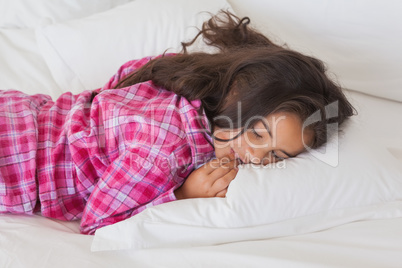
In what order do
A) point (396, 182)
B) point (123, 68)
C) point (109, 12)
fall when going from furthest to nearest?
1. point (109, 12)
2. point (123, 68)
3. point (396, 182)

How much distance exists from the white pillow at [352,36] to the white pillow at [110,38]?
0.26m

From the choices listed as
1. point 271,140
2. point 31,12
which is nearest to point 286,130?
point 271,140

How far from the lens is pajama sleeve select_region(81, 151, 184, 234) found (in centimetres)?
93

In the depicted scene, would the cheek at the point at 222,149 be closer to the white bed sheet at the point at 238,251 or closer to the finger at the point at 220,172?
the finger at the point at 220,172

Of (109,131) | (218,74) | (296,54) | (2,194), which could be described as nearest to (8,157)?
(2,194)

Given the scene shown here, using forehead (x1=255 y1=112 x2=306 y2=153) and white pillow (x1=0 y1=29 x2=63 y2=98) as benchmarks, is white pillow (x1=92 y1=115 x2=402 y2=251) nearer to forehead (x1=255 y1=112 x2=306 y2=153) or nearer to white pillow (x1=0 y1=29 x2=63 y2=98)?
forehead (x1=255 y1=112 x2=306 y2=153)

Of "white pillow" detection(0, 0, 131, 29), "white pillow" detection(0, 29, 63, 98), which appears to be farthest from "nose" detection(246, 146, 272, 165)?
"white pillow" detection(0, 0, 131, 29)

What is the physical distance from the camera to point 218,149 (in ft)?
3.29

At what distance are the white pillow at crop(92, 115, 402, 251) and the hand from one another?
68 mm

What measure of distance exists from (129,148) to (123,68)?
339mm

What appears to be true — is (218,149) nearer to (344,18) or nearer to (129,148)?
(129,148)

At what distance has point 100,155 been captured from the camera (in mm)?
988

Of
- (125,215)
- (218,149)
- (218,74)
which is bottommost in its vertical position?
(125,215)

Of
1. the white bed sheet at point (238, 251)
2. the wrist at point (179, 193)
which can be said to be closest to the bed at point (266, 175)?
the white bed sheet at point (238, 251)
